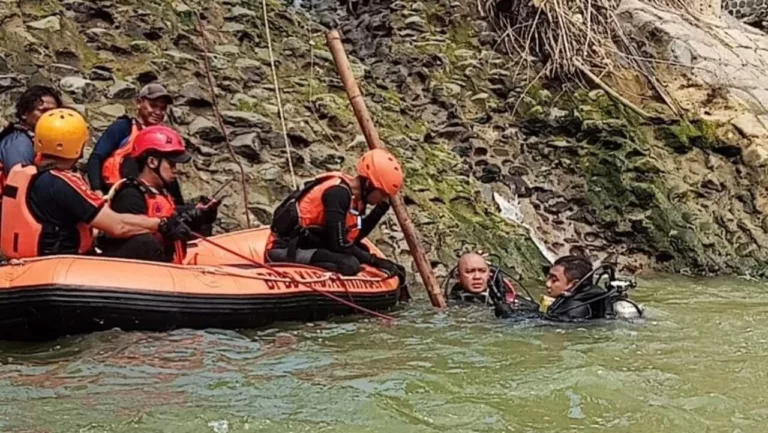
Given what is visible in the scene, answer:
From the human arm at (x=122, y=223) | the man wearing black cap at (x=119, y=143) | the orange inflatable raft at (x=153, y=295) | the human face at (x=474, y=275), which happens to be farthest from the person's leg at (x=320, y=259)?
the human arm at (x=122, y=223)

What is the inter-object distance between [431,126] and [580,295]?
14.7 ft

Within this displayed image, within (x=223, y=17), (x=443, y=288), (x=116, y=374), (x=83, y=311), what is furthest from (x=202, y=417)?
(x=223, y=17)

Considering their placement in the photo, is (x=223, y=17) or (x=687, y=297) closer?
(x=687, y=297)

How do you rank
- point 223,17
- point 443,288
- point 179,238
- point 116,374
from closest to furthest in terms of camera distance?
point 116,374
point 179,238
point 443,288
point 223,17

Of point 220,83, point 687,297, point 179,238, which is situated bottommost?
point 687,297

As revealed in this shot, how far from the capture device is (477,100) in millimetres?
11430

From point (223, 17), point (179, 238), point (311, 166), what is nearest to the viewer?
point (179, 238)

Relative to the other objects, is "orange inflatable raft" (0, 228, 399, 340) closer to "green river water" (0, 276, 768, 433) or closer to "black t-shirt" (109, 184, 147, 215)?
"green river water" (0, 276, 768, 433)

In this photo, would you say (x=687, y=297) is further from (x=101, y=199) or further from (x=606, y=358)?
(x=101, y=199)

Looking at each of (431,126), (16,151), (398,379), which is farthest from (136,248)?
(431,126)

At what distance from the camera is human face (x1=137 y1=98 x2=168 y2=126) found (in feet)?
23.4

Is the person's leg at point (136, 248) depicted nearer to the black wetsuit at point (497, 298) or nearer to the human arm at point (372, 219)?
the human arm at point (372, 219)

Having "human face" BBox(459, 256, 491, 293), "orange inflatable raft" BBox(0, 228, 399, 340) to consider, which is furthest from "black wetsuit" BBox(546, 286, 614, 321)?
"orange inflatable raft" BBox(0, 228, 399, 340)

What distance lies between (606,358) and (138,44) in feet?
18.8
